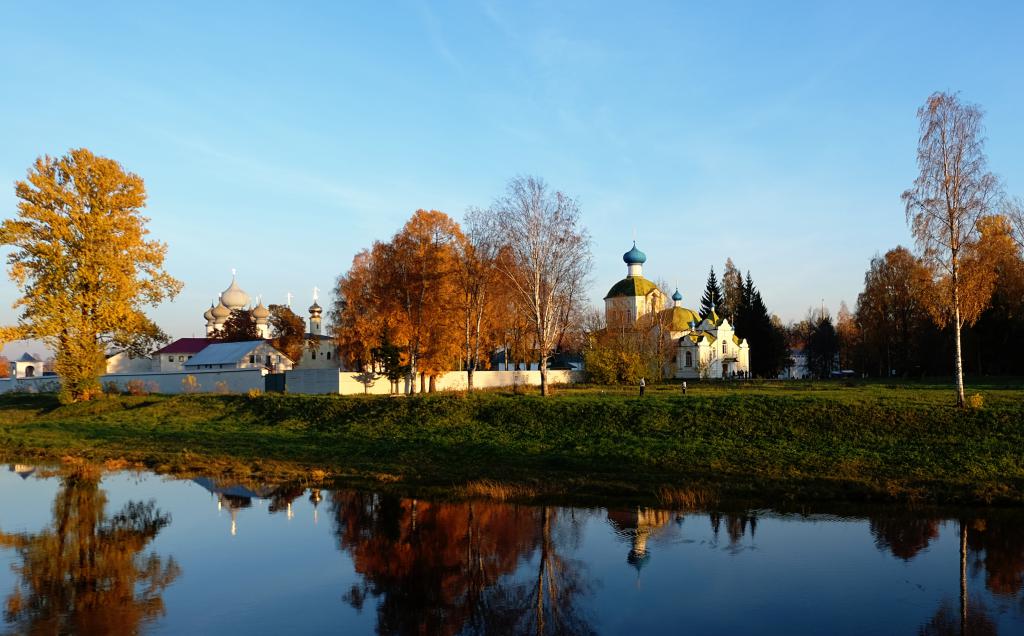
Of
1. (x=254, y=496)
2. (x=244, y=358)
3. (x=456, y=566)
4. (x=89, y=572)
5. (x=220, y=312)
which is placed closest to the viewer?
(x=89, y=572)

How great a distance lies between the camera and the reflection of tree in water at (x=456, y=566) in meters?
10.0

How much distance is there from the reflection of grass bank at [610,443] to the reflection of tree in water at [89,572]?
5.65 m

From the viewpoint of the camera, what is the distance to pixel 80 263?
3650cm

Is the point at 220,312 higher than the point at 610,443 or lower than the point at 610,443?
higher

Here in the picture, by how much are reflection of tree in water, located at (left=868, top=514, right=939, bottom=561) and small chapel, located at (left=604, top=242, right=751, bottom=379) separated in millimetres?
49399

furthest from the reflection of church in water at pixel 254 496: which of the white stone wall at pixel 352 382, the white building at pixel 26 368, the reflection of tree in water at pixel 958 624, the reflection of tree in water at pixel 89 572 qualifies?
the white building at pixel 26 368

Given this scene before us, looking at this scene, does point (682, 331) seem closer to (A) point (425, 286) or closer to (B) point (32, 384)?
(A) point (425, 286)

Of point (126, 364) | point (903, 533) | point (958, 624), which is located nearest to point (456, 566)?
point (958, 624)

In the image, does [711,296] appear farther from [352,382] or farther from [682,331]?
[352,382]

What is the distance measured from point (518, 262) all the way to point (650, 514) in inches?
842

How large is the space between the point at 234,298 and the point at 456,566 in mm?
79117

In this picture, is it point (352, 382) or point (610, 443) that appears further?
point (352, 382)

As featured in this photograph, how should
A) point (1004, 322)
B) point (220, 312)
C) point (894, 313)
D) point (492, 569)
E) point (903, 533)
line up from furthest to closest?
point (220, 312)
point (894, 313)
point (1004, 322)
point (903, 533)
point (492, 569)

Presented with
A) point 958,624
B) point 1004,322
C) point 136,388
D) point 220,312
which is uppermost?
point 220,312
